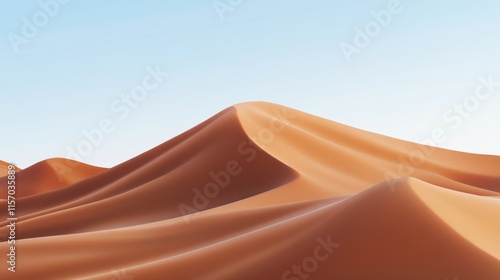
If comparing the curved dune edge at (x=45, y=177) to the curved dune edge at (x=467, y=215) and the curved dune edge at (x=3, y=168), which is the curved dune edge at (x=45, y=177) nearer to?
the curved dune edge at (x=3, y=168)

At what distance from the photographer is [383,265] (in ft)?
28.5

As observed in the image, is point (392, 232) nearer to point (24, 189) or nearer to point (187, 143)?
point (187, 143)

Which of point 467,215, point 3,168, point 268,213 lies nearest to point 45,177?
point 3,168

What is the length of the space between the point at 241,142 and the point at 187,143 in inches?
118

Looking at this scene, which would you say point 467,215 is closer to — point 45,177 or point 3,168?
point 45,177

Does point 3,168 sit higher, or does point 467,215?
point 3,168

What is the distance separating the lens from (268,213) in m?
14.0

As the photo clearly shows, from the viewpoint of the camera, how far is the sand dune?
8969mm

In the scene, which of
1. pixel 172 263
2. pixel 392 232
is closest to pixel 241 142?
pixel 172 263

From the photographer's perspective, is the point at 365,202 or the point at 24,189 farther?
the point at 24,189

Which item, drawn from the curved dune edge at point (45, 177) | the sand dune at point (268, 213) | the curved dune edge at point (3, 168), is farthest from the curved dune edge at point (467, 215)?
the curved dune edge at point (3, 168)

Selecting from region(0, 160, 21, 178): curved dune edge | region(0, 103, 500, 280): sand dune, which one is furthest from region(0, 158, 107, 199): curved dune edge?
region(0, 160, 21, 178): curved dune edge

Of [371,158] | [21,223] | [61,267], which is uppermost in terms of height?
[371,158]

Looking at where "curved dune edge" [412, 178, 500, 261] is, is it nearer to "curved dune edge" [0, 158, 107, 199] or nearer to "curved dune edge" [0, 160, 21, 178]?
"curved dune edge" [0, 158, 107, 199]
